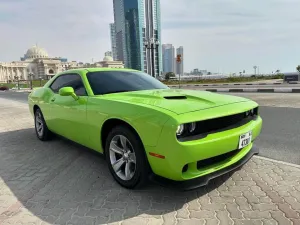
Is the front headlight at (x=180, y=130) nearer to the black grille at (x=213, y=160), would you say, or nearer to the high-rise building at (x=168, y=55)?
the black grille at (x=213, y=160)

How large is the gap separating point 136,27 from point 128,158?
158ft

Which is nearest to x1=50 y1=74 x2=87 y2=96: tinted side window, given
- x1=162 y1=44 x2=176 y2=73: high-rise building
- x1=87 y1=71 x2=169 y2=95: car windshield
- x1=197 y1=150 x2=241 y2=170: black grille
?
x1=87 y1=71 x2=169 y2=95: car windshield

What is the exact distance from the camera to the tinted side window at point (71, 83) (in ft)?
12.3

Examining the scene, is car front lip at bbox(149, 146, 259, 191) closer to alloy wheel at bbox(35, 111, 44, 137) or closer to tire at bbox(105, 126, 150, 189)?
tire at bbox(105, 126, 150, 189)

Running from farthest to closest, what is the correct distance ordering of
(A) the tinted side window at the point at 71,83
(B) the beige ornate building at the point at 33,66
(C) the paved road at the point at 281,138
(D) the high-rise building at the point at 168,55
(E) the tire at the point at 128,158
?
1. (B) the beige ornate building at the point at 33,66
2. (D) the high-rise building at the point at 168,55
3. (C) the paved road at the point at 281,138
4. (A) the tinted side window at the point at 71,83
5. (E) the tire at the point at 128,158

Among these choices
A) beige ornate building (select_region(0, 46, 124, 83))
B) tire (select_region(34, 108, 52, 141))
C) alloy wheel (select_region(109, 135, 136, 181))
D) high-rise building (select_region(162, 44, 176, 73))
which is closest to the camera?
alloy wheel (select_region(109, 135, 136, 181))

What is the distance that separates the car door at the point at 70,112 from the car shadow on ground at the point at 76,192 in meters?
0.43

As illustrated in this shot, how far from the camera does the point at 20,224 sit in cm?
242

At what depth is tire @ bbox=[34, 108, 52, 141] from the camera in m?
5.11

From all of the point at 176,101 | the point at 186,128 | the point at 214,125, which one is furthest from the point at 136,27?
the point at 186,128

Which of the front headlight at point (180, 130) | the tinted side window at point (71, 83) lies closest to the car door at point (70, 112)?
the tinted side window at point (71, 83)

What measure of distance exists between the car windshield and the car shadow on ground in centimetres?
113

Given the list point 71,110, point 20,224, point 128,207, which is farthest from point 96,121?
point 20,224

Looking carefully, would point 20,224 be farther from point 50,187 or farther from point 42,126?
point 42,126
